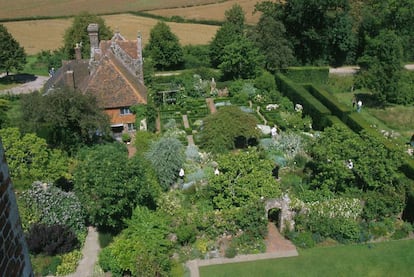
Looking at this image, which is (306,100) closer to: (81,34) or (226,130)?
(226,130)

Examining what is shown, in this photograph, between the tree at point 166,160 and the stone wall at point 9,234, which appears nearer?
the stone wall at point 9,234

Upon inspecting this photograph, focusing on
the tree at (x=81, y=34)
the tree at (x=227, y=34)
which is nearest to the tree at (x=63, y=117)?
the tree at (x=81, y=34)

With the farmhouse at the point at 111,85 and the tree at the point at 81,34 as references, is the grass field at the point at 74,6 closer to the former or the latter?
the tree at the point at 81,34

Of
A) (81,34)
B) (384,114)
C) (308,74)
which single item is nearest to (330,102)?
(384,114)

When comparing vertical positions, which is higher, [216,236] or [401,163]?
[401,163]

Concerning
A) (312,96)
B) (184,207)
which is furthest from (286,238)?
(312,96)

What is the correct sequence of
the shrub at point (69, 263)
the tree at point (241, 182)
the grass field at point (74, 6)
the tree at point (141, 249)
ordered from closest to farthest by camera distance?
the tree at point (141, 249), the shrub at point (69, 263), the tree at point (241, 182), the grass field at point (74, 6)

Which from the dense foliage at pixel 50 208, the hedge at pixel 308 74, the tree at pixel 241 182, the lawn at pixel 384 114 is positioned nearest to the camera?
the dense foliage at pixel 50 208

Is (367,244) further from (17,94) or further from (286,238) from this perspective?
(17,94)
